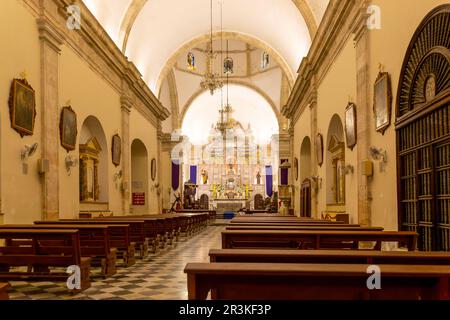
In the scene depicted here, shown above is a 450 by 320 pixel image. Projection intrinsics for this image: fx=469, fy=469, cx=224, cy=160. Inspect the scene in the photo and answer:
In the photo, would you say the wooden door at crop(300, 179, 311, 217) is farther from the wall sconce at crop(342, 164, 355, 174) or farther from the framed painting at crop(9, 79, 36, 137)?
the framed painting at crop(9, 79, 36, 137)

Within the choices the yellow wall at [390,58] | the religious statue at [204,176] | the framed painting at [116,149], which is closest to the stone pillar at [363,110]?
the yellow wall at [390,58]

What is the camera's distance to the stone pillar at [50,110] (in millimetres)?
9094

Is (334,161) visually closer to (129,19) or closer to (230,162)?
(129,19)

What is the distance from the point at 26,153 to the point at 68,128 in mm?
2357

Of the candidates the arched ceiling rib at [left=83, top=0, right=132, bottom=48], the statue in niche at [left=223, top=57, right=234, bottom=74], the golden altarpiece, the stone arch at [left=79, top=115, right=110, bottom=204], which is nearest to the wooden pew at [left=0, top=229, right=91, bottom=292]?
the stone arch at [left=79, top=115, right=110, bottom=204]

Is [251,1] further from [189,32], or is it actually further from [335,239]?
[335,239]

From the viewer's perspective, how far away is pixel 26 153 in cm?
820

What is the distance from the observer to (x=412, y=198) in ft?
21.6

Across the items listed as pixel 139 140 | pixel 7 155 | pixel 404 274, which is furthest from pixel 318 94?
pixel 404 274

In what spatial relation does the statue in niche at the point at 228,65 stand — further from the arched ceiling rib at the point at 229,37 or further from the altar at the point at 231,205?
the altar at the point at 231,205

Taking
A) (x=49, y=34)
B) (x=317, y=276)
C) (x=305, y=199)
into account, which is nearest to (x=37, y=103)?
(x=49, y=34)

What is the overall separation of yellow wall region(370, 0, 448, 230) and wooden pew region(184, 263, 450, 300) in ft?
14.6

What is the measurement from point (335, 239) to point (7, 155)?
18.0 feet

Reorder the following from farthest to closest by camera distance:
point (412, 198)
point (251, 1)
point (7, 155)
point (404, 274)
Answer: point (251, 1) → point (7, 155) → point (412, 198) → point (404, 274)
